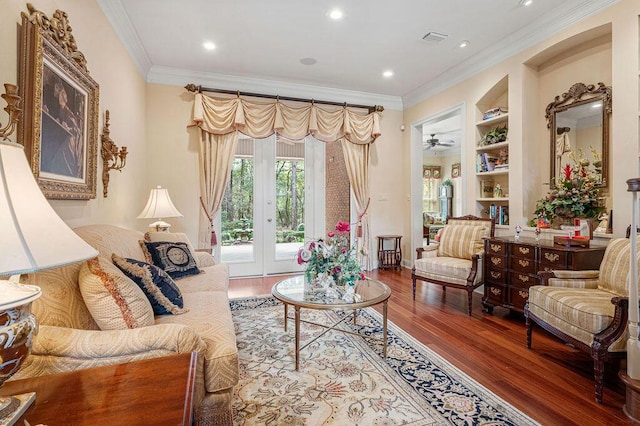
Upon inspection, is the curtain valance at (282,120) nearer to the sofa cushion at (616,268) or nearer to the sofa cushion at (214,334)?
the sofa cushion at (214,334)

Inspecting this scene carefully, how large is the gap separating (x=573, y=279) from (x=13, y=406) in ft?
10.8

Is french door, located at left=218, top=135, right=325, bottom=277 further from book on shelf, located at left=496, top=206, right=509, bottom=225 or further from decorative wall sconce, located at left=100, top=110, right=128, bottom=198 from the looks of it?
book on shelf, located at left=496, top=206, right=509, bottom=225

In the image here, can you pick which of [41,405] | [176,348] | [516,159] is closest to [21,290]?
[41,405]

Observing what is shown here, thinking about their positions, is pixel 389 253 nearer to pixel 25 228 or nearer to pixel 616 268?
pixel 616 268

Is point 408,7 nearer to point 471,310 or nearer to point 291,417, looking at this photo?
point 471,310

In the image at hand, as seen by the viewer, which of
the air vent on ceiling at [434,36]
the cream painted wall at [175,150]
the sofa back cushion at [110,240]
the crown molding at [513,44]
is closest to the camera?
the sofa back cushion at [110,240]

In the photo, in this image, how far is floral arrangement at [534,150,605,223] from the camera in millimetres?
2844

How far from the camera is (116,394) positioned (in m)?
0.93

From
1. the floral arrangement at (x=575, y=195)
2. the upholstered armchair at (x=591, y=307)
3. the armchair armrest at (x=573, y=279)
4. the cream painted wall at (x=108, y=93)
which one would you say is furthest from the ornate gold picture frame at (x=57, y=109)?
the floral arrangement at (x=575, y=195)

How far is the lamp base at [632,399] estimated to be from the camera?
167 cm

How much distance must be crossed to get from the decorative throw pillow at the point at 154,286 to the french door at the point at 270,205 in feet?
9.14

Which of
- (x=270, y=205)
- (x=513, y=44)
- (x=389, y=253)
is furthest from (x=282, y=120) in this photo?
(x=513, y=44)

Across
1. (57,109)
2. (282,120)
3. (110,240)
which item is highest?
(282,120)

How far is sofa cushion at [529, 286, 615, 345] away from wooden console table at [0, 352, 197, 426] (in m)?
2.31
